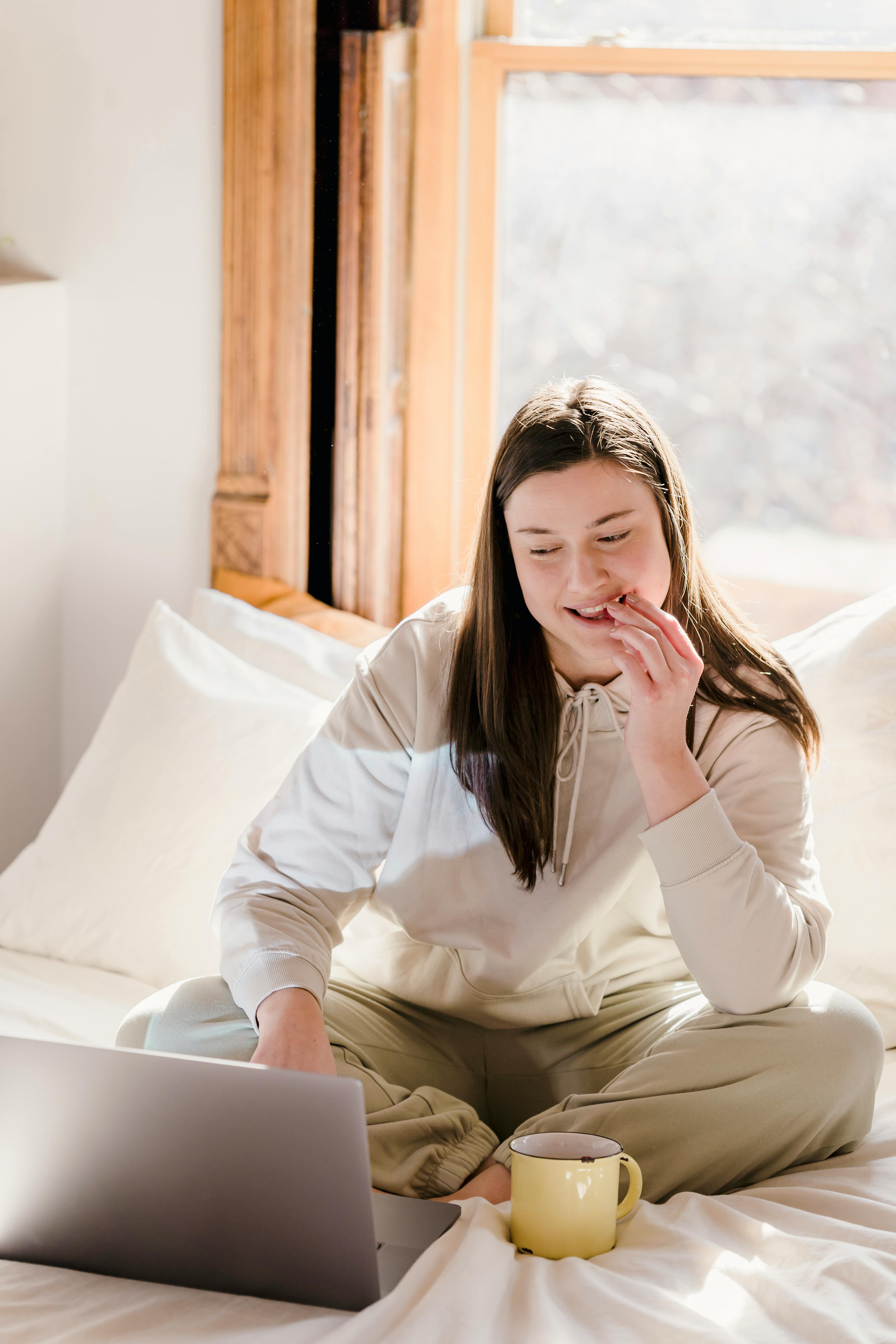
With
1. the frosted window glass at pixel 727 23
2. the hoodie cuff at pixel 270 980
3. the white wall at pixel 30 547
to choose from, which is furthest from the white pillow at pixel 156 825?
the frosted window glass at pixel 727 23

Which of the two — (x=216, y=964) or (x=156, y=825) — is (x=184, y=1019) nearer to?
(x=216, y=964)

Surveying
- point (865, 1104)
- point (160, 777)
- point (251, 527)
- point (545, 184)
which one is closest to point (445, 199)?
point (545, 184)

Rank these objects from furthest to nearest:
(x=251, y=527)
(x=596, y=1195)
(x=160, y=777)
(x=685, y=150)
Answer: (x=251, y=527), (x=685, y=150), (x=160, y=777), (x=596, y=1195)

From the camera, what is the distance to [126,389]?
217 centimetres

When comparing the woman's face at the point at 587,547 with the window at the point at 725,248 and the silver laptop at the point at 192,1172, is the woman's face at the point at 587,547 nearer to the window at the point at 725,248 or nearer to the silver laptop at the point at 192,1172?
the silver laptop at the point at 192,1172

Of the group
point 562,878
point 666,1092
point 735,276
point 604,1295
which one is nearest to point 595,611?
point 562,878

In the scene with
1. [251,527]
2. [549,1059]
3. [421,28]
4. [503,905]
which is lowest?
[549,1059]

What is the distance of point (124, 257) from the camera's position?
7.00ft

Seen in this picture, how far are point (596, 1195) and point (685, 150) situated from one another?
152cm

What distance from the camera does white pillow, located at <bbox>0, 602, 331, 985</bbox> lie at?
1.60 m

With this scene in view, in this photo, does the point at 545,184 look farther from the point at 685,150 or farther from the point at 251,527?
the point at 251,527

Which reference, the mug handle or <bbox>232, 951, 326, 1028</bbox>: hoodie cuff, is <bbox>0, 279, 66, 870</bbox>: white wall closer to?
<bbox>232, 951, 326, 1028</bbox>: hoodie cuff

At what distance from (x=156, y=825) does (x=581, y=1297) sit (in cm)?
90

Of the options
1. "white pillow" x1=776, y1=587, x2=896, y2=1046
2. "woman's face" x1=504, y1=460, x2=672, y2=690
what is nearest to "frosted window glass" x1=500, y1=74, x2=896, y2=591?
"white pillow" x1=776, y1=587, x2=896, y2=1046
